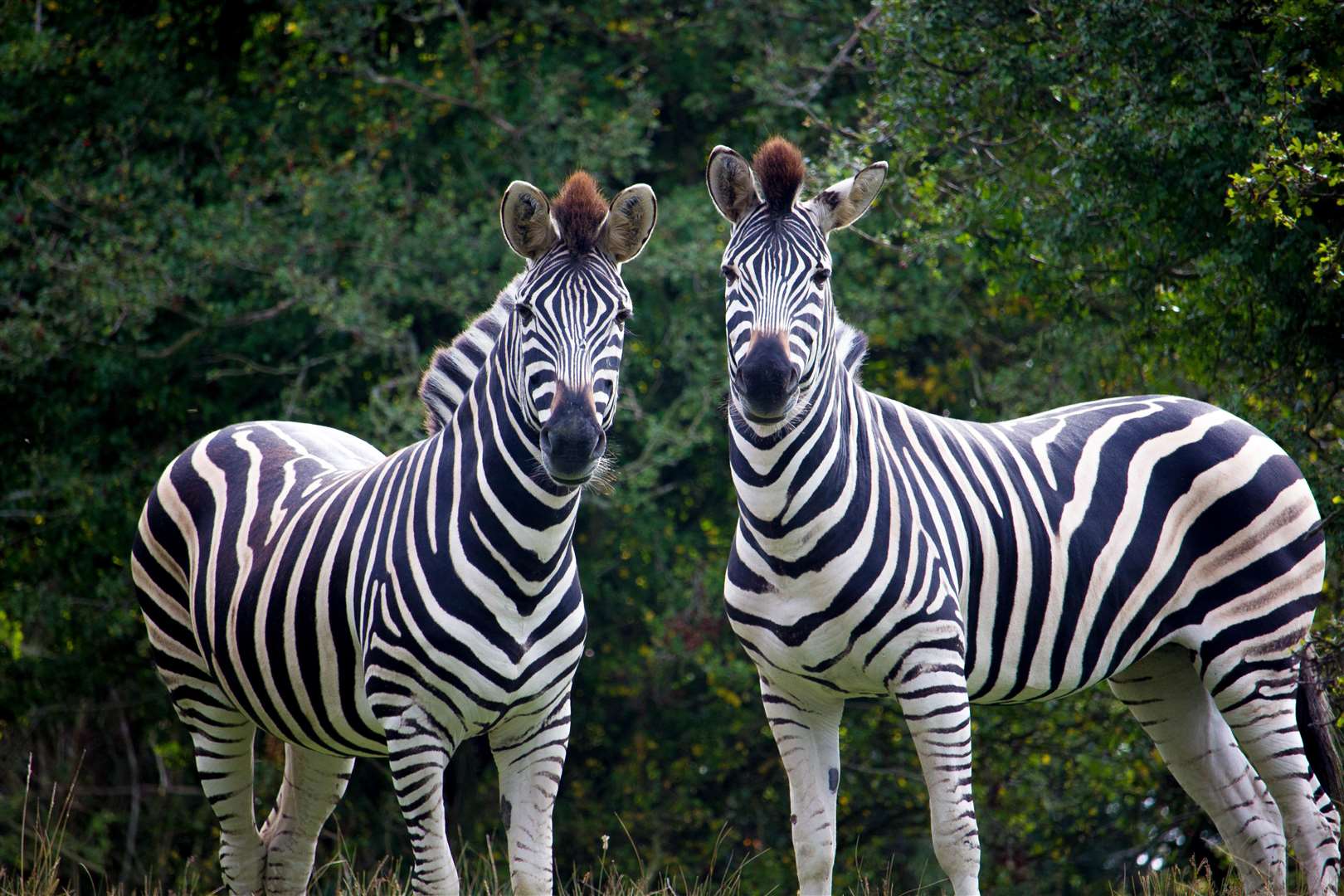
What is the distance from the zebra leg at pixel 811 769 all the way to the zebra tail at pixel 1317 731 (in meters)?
2.22

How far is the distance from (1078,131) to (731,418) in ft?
12.3

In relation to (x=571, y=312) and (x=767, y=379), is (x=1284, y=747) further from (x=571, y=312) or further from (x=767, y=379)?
(x=571, y=312)

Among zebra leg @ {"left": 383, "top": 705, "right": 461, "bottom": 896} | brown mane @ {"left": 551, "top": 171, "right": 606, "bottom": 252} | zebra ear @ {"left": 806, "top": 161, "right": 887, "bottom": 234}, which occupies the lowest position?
zebra leg @ {"left": 383, "top": 705, "right": 461, "bottom": 896}

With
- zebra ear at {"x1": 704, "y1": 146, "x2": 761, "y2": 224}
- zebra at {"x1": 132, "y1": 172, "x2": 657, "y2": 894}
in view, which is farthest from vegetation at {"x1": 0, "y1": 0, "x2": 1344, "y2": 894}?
zebra at {"x1": 132, "y1": 172, "x2": 657, "y2": 894}

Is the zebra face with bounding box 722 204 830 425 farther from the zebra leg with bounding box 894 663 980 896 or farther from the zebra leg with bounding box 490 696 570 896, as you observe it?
the zebra leg with bounding box 490 696 570 896

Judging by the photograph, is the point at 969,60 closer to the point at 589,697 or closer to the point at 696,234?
the point at 696,234

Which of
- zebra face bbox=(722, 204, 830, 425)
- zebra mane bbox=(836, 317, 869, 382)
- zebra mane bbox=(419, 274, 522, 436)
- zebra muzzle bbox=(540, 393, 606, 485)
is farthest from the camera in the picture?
zebra mane bbox=(419, 274, 522, 436)

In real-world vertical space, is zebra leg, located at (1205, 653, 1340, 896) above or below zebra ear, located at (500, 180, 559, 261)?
below

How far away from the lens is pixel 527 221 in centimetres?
495

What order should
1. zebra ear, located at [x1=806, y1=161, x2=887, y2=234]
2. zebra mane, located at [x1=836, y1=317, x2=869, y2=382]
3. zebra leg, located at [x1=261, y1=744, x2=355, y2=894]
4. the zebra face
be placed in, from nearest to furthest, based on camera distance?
1. the zebra face
2. zebra ear, located at [x1=806, y1=161, x2=887, y2=234]
3. zebra mane, located at [x1=836, y1=317, x2=869, y2=382]
4. zebra leg, located at [x1=261, y1=744, x2=355, y2=894]

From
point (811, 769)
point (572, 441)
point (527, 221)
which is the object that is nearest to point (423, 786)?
point (572, 441)

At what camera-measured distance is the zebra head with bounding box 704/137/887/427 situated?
4613mm

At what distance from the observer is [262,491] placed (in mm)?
5977

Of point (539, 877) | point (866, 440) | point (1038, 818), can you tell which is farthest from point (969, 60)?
point (1038, 818)
